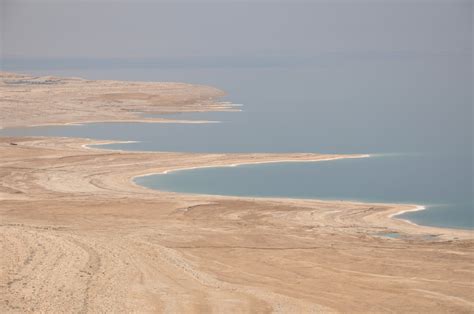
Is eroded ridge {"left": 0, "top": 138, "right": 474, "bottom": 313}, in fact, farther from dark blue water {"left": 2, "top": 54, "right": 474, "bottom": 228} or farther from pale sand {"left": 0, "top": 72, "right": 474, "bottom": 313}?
dark blue water {"left": 2, "top": 54, "right": 474, "bottom": 228}

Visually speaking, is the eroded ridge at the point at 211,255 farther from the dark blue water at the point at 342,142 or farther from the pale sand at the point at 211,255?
the dark blue water at the point at 342,142

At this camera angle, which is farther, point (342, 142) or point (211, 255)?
point (342, 142)

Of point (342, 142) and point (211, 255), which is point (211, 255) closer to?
point (211, 255)

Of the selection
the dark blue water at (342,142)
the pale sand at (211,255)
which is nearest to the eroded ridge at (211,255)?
the pale sand at (211,255)

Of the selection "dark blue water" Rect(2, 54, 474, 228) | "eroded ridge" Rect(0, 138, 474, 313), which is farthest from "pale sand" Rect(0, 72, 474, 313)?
"dark blue water" Rect(2, 54, 474, 228)

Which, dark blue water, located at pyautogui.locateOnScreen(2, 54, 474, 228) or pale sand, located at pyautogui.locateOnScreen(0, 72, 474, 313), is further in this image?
dark blue water, located at pyautogui.locateOnScreen(2, 54, 474, 228)

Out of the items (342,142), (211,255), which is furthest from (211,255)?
(342,142)

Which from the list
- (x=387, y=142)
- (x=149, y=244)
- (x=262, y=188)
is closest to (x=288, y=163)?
(x=262, y=188)

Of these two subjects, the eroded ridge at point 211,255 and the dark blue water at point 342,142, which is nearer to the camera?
the eroded ridge at point 211,255
